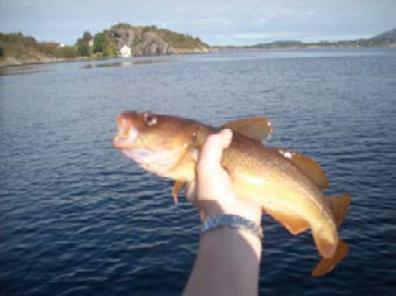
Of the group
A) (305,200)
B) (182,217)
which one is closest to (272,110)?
(182,217)

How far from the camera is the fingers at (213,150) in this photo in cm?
453

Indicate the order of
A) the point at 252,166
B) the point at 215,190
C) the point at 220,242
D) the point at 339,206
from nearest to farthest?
the point at 220,242 → the point at 215,190 → the point at 252,166 → the point at 339,206

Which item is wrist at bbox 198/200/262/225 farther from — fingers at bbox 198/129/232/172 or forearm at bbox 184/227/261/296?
fingers at bbox 198/129/232/172

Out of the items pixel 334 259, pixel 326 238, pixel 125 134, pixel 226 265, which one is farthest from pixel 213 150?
pixel 334 259

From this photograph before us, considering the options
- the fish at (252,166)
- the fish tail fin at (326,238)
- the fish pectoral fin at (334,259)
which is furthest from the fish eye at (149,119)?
the fish pectoral fin at (334,259)

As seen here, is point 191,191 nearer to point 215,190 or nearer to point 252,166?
point 215,190

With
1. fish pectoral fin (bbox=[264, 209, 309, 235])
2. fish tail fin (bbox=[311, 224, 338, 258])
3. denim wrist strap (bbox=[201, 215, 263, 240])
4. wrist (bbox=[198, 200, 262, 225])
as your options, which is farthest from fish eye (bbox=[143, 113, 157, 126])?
fish tail fin (bbox=[311, 224, 338, 258])

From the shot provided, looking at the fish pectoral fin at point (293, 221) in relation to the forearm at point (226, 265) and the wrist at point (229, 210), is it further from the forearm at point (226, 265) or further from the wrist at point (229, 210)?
the forearm at point (226, 265)

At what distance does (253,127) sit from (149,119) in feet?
4.16

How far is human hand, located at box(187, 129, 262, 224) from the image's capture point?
4.27 meters

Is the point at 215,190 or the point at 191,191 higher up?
the point at 215,190

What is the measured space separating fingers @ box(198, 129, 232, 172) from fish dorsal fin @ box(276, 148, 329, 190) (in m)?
0.96

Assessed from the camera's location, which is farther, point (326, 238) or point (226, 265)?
point (326, 238)

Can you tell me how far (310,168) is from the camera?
5.46m
